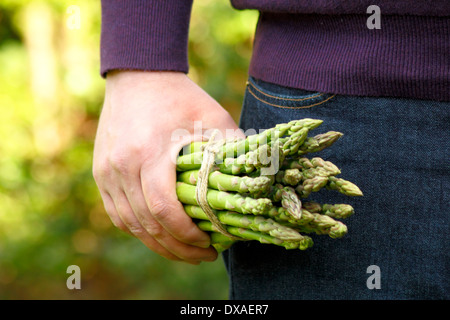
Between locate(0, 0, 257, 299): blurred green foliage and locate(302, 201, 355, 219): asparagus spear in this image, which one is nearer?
locate(302, 201, 355, 219): asparagus spear

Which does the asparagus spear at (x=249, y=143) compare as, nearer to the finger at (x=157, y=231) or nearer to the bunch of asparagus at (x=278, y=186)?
the bunch of asparagus at (x=278, y=186)

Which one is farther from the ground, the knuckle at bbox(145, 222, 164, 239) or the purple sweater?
the purple sweater

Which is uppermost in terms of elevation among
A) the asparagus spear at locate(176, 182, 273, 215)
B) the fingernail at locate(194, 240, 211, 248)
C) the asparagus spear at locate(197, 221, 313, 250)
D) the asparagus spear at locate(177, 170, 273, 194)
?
the asparagus spear at locate(177, 170, 273, 194)

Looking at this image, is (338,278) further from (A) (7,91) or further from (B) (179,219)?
(A) (7,91)

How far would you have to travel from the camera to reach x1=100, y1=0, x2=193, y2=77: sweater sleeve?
4.85 feet

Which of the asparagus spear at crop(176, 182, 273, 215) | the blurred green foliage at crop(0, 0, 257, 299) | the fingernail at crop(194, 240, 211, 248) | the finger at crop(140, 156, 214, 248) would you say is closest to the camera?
the asparagus spear at crop(176, 182, 273, 215)

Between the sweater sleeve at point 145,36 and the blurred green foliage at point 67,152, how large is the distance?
101 inches

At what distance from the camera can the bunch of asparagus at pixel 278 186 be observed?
1204 mm

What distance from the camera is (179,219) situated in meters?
1.40

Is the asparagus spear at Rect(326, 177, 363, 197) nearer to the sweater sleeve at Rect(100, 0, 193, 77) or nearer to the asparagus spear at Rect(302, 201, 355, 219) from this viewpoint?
the asparagus spear at Rect(302, 201, 355, 219)

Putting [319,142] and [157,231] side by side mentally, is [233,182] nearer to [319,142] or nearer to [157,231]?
[319,142]

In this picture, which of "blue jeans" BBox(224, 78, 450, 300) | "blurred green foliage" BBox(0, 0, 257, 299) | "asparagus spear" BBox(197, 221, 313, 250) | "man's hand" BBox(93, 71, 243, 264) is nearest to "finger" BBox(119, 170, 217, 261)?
"man's hand" BBox(93, 71, 243, 264)

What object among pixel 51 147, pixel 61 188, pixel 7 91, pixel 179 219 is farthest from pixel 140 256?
pixel 179 219
